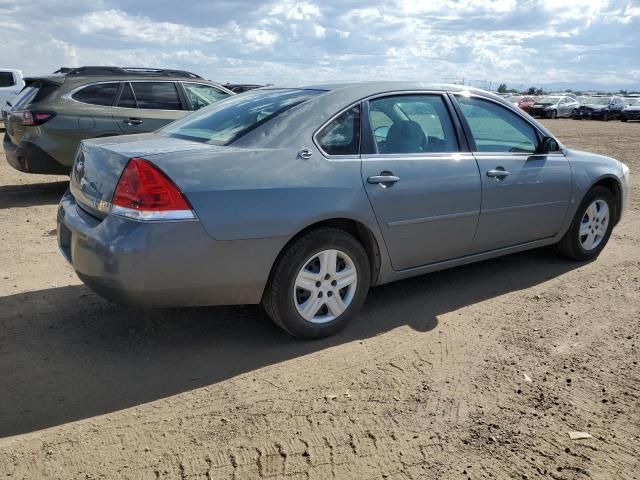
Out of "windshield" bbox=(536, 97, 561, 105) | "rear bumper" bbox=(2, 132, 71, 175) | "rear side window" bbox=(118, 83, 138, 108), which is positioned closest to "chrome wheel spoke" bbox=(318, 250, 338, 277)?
"rear bumper" bbox=(2, 132, 71, 175)

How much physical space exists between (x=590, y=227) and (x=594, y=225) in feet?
0.22

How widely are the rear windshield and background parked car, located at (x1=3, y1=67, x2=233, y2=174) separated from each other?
169 inches

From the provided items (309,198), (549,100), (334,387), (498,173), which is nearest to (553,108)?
(549,100)

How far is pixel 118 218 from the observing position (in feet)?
10.7

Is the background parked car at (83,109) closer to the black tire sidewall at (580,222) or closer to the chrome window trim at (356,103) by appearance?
the chrome window trim at (356,103)

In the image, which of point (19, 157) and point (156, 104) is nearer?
point (19, 157)

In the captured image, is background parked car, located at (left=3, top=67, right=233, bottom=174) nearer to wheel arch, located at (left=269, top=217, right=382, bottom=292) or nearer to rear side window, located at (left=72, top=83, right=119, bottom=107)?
rear side window, located at (left=72, top=83, right=119, bottom=107)

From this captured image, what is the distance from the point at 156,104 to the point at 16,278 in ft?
15.1

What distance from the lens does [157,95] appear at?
8945mm

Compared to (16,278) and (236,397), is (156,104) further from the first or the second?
(236,397)

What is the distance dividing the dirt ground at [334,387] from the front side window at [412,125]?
1.19 m

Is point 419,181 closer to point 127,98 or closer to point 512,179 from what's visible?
point 512,179

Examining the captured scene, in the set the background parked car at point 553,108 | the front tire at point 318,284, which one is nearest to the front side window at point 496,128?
the front tire at point 318,284

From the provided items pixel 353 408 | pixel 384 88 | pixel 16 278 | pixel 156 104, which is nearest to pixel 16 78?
pixel 156 104
